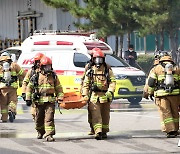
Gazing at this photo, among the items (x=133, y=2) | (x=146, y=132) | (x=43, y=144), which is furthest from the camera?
(x=133, y=2)

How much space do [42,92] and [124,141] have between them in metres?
1.70

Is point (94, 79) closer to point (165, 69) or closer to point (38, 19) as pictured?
point (165, 69)

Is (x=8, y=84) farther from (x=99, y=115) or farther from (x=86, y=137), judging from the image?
(x=99, y=115)

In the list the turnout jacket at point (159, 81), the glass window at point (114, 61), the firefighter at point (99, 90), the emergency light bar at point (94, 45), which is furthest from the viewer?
the emergency light bar at point (94, 45)

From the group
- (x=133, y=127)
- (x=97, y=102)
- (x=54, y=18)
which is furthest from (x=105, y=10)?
(x=97, y=102)

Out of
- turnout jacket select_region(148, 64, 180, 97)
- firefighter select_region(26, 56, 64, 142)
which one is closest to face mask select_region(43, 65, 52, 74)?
firefighter select_region(26, 56, 64, 142)

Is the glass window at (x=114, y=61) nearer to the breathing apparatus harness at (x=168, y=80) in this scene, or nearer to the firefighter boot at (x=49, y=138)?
the breathing apparatus harness at (x=168, y=80)

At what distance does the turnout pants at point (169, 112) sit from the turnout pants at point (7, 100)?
435cm

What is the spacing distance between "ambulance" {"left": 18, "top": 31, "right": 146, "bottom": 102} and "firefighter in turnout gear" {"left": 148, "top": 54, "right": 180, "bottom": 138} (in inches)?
279

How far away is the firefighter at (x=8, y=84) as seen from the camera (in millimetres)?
15305

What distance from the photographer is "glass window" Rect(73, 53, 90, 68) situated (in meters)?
19.8

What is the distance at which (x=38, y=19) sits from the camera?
41656 mm

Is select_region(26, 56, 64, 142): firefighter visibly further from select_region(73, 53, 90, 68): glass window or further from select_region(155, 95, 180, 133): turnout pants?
select_region(73, 53, 90, 68): glass window

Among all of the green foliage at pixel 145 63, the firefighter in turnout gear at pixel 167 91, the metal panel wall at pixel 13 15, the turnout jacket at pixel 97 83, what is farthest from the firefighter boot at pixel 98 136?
the metal panel wall at pixel 13 15
